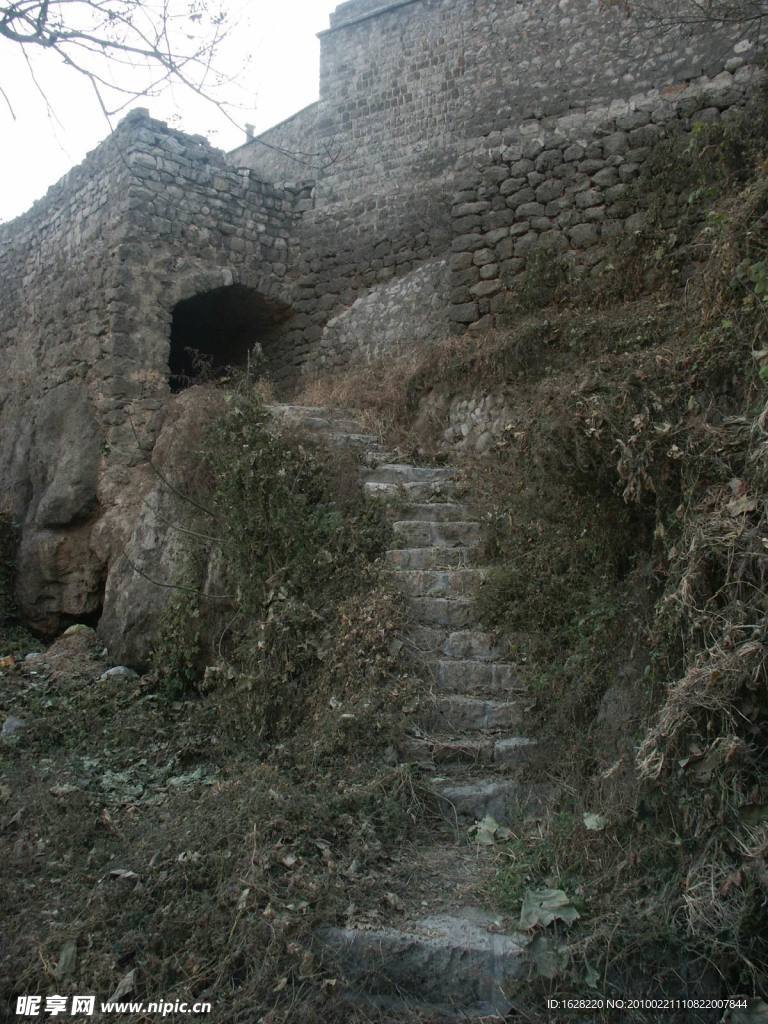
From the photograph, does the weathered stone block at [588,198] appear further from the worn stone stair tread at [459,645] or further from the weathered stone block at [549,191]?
the worn stone stair tread at [459,645]

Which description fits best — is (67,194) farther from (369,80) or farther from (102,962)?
(102,962)

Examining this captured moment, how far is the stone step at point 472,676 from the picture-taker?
180 inches

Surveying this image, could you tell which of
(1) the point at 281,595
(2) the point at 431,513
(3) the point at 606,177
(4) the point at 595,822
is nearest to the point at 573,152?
(3) the point at 606,177

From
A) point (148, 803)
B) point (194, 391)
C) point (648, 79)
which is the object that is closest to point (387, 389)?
point (194, 391)

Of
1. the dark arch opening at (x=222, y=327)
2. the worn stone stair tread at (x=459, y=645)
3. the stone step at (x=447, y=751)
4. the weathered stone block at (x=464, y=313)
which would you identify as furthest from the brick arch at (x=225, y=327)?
the stone step at (x=447, y=751)

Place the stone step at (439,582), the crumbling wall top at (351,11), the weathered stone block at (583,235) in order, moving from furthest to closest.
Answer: the crumbling wall top at (351,11)
the weathered stone block at (583,235)
the stone step at (439,582)

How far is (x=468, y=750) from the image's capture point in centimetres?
421

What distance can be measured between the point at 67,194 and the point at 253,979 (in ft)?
31.3

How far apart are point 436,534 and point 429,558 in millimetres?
306

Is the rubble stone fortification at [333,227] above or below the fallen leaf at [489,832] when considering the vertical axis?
above

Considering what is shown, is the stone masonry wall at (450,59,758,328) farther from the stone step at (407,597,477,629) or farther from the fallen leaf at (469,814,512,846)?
the fallen leaf at (469,814,512,846)

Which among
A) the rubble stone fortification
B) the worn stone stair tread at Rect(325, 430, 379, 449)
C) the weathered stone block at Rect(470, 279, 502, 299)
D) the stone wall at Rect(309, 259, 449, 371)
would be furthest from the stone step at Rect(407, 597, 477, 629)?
the stone wall at Rect(309, 259, 449, 371)

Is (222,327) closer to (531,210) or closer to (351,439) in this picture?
(531,210)

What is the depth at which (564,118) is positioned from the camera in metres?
8.26
